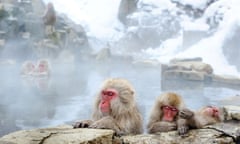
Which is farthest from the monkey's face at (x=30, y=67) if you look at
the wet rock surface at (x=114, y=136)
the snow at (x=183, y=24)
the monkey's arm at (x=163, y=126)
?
the monkey's arm at (x=163, y=126)

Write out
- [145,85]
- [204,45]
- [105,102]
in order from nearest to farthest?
→ [105,102] → [145,85] → [204,45]

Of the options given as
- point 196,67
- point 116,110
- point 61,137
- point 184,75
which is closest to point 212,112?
point 116,110

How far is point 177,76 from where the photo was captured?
11.1m

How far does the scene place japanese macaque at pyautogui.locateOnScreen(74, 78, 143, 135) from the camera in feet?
9.35

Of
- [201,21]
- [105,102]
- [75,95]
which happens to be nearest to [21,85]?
[75,95]

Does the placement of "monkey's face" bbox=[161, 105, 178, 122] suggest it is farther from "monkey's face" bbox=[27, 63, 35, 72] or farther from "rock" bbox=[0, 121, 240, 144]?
"monkey's face" bbox=[27, 63, 35, 72]

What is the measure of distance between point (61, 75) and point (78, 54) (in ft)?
14.4

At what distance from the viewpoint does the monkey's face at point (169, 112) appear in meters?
3.03

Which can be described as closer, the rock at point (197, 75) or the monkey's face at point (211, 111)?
the monkey's face at point (211, 111)

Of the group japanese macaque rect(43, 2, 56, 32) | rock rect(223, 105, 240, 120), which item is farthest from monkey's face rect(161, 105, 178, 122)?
japanese macaque rect(43, 2, 56, 32)

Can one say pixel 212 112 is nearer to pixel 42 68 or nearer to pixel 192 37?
pixel 42 68

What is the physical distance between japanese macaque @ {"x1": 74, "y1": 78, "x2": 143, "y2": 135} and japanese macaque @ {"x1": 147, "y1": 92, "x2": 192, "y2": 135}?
18cm

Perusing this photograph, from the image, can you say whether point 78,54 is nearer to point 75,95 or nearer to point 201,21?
point 201,21

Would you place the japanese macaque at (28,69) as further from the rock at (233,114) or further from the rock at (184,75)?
the rock at (233,114)
